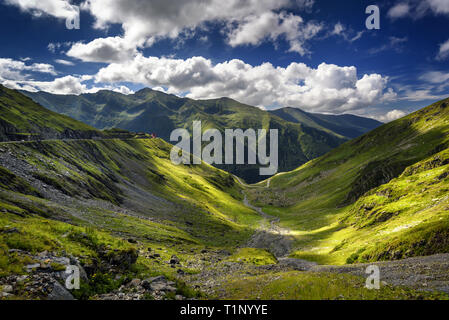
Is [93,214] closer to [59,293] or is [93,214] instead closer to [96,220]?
[96,220]

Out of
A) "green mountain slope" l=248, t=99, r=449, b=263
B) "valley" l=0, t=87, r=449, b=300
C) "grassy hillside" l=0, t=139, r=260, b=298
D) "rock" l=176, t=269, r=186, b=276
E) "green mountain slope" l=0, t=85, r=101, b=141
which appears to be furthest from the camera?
"green mountain slope" l=0, t=85, r=101, b=141

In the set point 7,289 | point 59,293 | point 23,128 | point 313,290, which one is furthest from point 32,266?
point 23,128

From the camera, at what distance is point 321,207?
488ft

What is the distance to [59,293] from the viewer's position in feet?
49.5

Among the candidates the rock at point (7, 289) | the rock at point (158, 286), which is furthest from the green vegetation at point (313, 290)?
the rock at point (7, 289)

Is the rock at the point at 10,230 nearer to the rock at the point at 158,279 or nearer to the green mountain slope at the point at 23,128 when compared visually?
the rock at the point at 158,279

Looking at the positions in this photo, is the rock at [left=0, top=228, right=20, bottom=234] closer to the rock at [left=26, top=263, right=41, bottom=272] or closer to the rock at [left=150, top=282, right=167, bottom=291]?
the rock at [left=26, top=263, right=41, bottom=272]

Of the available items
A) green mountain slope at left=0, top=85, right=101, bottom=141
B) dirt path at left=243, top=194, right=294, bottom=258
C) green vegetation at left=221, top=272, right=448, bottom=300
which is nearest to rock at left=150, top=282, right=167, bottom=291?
green vegetation at left=221, top=272, right=448, bottom=300

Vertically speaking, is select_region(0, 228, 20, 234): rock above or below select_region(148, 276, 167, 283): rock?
above

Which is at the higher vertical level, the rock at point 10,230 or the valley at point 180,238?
the rock at point 10,230

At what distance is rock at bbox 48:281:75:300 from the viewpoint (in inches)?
575

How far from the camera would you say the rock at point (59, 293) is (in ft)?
47.9
